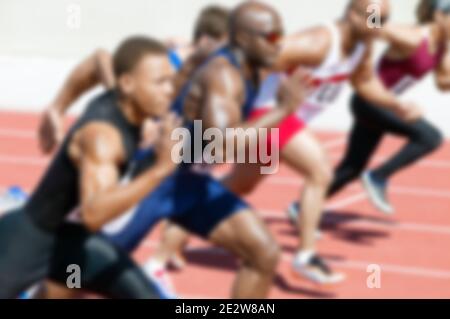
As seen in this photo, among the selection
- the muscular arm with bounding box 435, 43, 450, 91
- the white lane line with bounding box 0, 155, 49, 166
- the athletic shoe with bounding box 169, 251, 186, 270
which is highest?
the muscular arm with bounding box 435, 43, 450, 91

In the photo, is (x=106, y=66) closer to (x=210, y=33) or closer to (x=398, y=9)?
(x=210, y=33)

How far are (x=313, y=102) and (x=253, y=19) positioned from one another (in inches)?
61.3

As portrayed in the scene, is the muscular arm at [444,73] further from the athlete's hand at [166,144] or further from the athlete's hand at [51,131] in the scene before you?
the athlete's hand at [166,144]

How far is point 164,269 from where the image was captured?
22.0ft

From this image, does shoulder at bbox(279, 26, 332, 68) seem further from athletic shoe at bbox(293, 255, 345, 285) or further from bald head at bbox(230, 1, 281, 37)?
athletic shoe at bbox(293, 255, 345, 285)

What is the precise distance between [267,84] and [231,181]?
2.02 feet

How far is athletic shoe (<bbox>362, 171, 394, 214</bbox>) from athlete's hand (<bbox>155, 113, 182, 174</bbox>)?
4.28m

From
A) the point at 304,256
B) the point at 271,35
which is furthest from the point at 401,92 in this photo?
the point at 271,35

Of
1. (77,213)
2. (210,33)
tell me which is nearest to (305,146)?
(210,33)

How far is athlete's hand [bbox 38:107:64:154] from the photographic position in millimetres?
5430

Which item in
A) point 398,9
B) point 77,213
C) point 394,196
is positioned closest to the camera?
point 77,213

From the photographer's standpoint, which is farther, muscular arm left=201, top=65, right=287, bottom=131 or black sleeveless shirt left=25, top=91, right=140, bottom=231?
muscular arm left=201, top=65, right=287, bottom=131

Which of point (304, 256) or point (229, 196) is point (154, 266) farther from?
point (229, 196)

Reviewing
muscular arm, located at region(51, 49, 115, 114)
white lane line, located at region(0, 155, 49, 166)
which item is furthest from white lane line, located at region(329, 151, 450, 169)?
muscular arm, located at region(51, 49, 115, 114)
